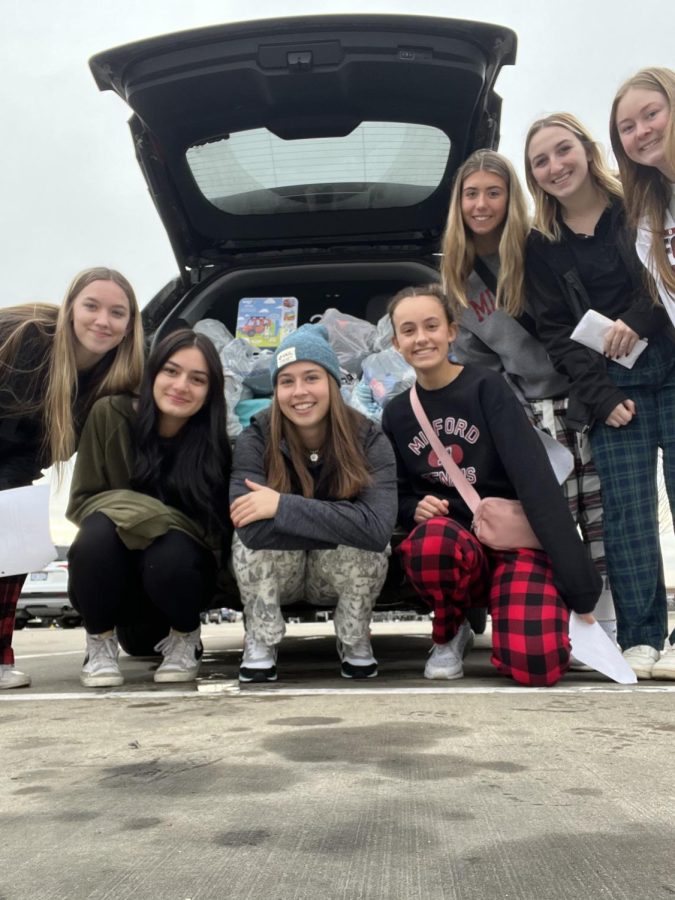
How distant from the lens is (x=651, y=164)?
2.38m

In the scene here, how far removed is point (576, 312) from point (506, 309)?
0.70 ft

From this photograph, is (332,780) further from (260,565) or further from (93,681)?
(93,681)

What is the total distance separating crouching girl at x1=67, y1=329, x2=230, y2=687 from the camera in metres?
2.40

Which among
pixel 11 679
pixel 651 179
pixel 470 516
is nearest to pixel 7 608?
pixel 11 679

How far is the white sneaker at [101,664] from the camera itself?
2.47m

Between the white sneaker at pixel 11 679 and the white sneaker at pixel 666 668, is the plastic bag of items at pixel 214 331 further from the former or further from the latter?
the white sneaker at pixel 666 668

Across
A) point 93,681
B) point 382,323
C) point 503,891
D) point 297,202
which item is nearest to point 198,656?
point 93,681

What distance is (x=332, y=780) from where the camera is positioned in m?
1.29

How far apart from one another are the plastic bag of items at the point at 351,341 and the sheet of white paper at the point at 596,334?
102 cm

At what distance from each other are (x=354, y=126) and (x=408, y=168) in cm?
26

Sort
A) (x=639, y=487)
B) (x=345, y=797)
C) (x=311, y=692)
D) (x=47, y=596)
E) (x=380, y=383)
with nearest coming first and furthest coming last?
(x=345, y=797)
(x=311, y=692)
(x=639, y=487)
(x=380, y=383)
(x=47, y=596)

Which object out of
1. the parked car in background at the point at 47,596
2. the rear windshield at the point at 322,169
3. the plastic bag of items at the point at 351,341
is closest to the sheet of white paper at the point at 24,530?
the plastic bag of items at the point at 351,341

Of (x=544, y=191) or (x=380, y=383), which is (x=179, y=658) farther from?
(x=544, y=191)

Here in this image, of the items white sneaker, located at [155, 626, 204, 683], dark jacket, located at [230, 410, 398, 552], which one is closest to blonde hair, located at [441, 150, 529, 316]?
dark jacket, located at [230, 410, 398, 552]
